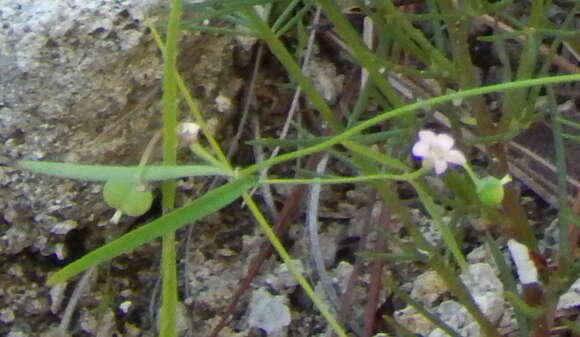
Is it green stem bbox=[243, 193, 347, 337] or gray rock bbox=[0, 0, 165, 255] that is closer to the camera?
green stem bbox=[243, 193, 347, 337]

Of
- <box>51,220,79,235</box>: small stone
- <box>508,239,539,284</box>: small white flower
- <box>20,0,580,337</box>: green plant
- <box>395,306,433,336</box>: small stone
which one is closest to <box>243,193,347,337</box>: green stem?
<box>20,0,580,337</box>: green plant

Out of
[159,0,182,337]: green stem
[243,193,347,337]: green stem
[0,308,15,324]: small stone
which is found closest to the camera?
[159,0,182,337]: green stem

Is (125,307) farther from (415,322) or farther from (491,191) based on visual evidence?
(491,191)

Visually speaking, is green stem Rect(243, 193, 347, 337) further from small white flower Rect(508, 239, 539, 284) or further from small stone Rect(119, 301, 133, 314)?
small stone Rect(119, 301, 133, 314)

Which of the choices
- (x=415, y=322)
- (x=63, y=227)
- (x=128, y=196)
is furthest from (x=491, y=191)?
(x=63, y=227)

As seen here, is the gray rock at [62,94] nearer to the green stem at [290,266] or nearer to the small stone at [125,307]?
the small stone at [125,307]

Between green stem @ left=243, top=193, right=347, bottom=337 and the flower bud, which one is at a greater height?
the flower bud
